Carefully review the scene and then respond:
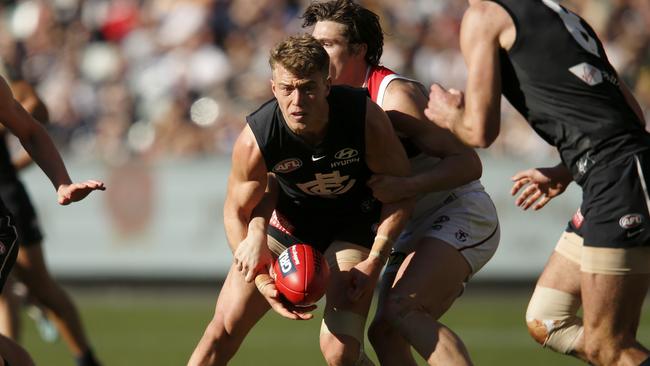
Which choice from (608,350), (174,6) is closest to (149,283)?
(174,6)

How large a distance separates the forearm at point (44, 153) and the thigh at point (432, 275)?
181 cm

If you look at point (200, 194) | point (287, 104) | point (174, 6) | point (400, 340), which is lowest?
point (200, 194)

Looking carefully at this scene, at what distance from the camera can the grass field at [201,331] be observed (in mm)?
9664

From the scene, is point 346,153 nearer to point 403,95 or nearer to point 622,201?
point 403,95

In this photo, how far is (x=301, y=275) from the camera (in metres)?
5.79

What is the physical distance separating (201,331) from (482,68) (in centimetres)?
637

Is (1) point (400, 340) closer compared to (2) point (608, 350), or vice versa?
(2) point (608, 350)

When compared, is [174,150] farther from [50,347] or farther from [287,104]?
[287,104]

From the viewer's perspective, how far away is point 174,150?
14570mm

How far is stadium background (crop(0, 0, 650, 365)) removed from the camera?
37.9ft

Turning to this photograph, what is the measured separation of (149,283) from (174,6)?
4.53 metres

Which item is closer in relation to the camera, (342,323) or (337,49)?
(342,323)

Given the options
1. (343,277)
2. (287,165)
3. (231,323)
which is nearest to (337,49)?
(287,165)

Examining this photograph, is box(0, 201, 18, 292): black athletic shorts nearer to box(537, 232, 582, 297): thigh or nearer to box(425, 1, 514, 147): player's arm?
box(425, 1, 514, 147): player's arm
